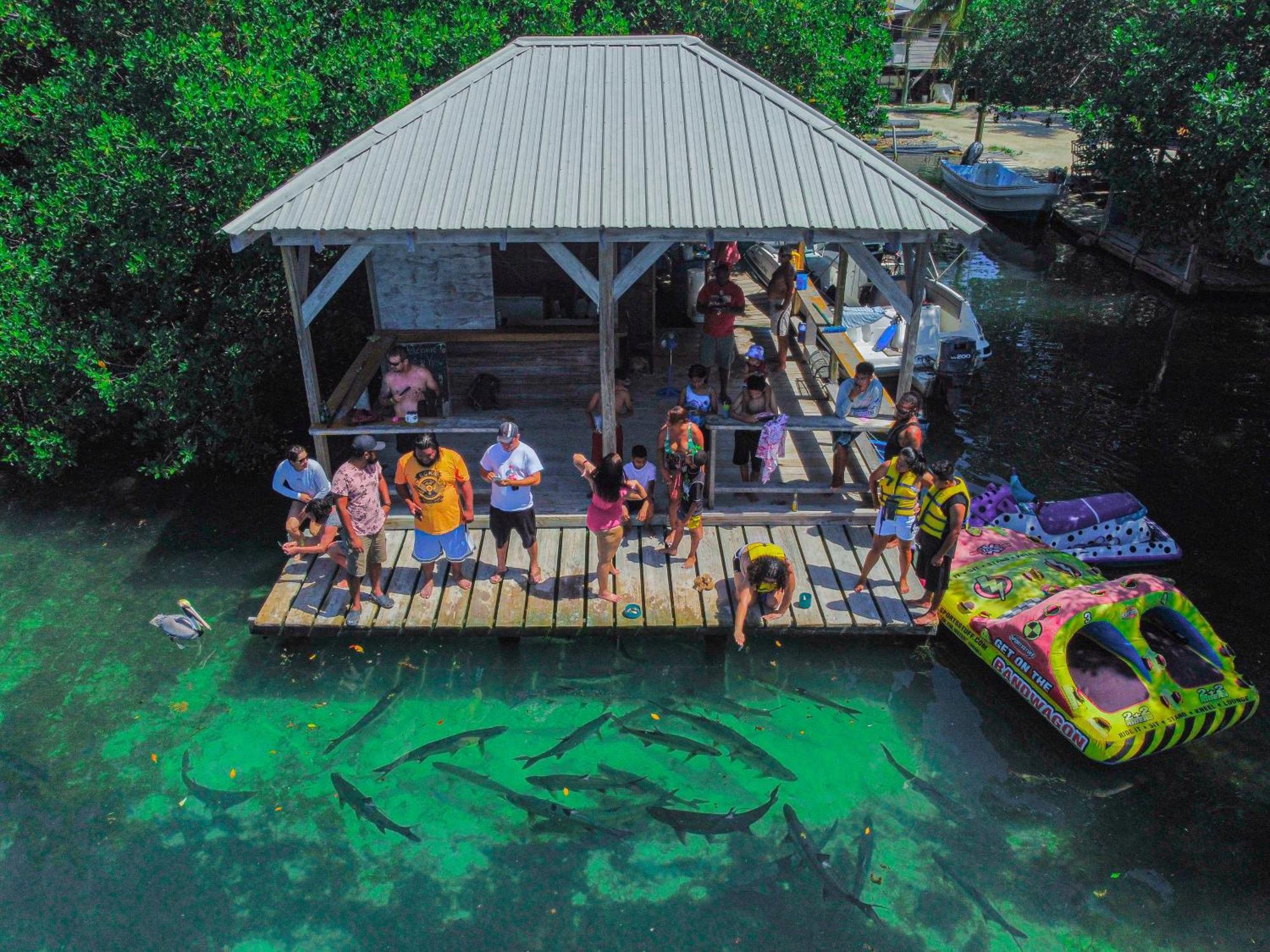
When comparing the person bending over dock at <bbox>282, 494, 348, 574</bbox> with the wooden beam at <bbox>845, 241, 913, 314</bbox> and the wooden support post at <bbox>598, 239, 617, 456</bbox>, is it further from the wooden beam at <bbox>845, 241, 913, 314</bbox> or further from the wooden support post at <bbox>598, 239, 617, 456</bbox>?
the wooden beam at <bbox>845, 241, 913, 314</bbox>

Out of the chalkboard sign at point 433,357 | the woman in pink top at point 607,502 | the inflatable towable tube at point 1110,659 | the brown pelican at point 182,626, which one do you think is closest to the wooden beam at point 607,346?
the woman in pink top at point 607,502

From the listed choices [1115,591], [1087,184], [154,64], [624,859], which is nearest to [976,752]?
[1115,591]

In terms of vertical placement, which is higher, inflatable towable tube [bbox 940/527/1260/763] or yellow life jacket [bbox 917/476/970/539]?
yellow life jacket [bbox 917/476/970/539]

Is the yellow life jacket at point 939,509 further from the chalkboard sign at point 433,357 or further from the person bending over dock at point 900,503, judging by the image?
the chalkboard sign at point 433,357

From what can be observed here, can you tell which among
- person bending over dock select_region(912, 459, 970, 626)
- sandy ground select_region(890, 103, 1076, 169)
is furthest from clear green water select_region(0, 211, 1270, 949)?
sandy ground select_region(890, 103, 1076, 169)

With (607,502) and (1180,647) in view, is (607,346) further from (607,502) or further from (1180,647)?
(1180,647)
